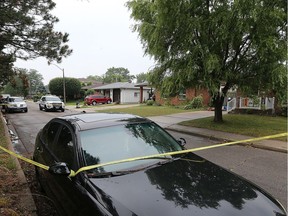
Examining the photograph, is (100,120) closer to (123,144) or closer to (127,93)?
(123,144)

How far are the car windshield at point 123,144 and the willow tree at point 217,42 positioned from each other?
804 centimetres

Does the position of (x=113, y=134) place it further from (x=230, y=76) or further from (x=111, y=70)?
(x=111, y=70)

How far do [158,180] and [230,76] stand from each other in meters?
10.1

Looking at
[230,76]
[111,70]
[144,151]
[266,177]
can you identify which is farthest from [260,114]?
[111,70]

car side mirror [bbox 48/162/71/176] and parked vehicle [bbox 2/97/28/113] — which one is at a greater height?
car side mirror [bbox 48/162/71/176]

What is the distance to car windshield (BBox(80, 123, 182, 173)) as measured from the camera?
3.36 meters

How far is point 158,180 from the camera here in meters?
2.95

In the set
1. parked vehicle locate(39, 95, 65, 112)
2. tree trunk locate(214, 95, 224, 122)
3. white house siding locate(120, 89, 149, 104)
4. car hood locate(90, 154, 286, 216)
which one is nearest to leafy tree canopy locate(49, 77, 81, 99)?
white house siding locate(120, 89, 149, 104)

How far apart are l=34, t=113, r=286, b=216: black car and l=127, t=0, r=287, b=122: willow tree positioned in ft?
27.3

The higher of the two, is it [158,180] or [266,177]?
[158,180]

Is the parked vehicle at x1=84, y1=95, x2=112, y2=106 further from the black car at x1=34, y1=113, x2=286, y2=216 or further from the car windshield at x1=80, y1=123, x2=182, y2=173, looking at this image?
the car windshield at x1=80, y1=123, x2=182, y2=173

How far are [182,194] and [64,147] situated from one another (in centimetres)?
194

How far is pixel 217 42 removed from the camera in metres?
12.2

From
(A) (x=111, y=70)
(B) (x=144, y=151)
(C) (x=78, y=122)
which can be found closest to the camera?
(B) (x=144, y=151)
